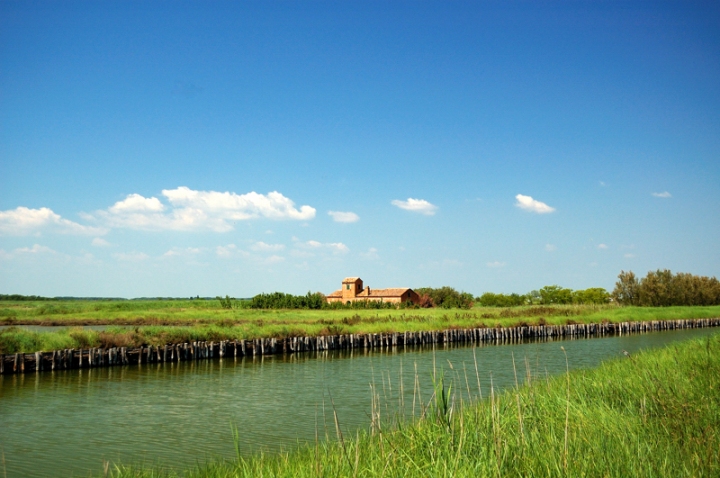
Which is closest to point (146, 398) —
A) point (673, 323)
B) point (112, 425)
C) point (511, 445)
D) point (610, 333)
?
→ point (112, 425)

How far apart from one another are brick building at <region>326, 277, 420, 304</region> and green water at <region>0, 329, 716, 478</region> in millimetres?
45828

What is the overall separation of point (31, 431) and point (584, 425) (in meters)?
13.1

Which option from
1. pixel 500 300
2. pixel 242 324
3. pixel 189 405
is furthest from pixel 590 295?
pixel 189 405

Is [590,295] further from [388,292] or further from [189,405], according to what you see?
[189,405]

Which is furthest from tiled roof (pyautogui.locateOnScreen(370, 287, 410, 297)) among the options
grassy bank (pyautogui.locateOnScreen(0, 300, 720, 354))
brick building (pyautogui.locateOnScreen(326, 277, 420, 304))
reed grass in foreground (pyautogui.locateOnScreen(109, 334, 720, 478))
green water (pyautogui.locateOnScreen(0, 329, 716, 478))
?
reed grass in foreground (pyautogui.locateOnScreen(109, 334, 720, 478))

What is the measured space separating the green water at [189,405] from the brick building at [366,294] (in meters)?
45.8

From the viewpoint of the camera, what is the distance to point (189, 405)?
674 inches

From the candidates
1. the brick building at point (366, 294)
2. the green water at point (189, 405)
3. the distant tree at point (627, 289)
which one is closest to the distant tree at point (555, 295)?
the distant tree at point (627, 289)

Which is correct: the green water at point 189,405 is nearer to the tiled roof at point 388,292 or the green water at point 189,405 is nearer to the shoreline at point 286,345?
the shoreline at point 286,345

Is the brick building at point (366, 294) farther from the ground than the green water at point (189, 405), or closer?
farther from the ground

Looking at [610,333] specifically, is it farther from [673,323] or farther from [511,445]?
[511,445]

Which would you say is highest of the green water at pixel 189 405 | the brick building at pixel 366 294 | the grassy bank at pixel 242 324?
the brick building at pixel 366 294

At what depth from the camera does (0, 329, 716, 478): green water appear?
11.7m

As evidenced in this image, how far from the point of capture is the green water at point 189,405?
1170 centimetres
